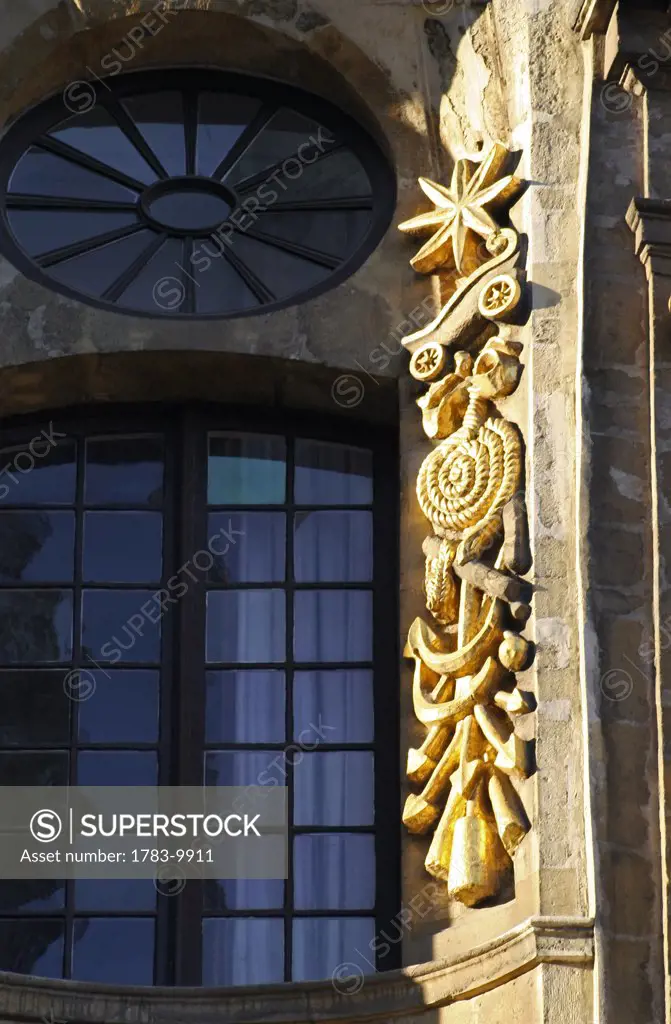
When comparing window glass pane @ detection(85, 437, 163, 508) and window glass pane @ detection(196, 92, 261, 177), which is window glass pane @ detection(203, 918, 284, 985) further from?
window glass pane @ detection(196, 92, 261, 177)

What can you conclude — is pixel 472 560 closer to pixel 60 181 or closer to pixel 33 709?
pixel 33 709

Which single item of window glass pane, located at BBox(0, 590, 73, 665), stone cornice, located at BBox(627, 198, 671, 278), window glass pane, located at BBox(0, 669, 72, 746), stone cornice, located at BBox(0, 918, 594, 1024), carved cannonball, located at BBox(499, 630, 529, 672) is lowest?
stone cornice, located at BBox(0, 918, 594, 1024)

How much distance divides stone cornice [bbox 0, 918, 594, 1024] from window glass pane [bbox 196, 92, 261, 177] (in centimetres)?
458

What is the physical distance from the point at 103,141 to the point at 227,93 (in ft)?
2.42

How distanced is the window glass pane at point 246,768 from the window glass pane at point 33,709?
27.3 inches

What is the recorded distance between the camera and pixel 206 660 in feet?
43.3

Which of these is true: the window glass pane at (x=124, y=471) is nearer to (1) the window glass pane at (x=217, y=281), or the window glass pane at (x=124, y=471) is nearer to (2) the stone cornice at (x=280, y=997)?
(1) the window glass pane at (x=217, y=281)

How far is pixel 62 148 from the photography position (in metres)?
14.5

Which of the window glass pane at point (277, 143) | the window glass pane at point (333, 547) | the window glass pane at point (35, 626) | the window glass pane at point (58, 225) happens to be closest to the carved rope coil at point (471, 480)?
the window glass pane at point (333, 547)

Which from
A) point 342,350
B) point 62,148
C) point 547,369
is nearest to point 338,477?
point 342,350

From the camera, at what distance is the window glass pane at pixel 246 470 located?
13633 mm

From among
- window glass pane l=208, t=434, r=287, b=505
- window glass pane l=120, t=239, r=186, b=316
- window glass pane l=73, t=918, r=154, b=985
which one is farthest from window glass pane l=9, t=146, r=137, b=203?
window glass pane l=73, t=918, r=154, b=985

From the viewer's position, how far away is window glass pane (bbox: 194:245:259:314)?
553 inches

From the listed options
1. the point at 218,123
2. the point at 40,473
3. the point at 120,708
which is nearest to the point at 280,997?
the point at 120,708
